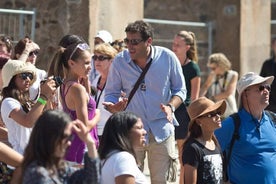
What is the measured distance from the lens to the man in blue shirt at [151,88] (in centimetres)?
753

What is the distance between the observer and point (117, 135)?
225 inches

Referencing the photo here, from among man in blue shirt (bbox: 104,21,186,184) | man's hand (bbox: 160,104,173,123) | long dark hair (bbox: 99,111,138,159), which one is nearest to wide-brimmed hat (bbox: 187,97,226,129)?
man's hand (bbox: 160,104,173,123)

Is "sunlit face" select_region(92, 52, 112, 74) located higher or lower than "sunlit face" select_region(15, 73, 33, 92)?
higher

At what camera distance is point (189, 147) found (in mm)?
6629

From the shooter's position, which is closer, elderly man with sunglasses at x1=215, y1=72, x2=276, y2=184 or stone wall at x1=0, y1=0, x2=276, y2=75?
elderly man with sunglasses at x1=215, y1=72, x2=276, y2=184

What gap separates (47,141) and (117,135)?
0.94 m

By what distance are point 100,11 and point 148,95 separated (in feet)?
15.2

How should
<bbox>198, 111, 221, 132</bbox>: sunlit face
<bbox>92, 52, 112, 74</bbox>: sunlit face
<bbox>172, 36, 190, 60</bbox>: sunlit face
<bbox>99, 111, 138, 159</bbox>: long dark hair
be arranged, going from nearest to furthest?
<bbox>99, 111, 138, 159</bbox>: long dark hair, <bbox>198, 111, 221, 132</bbox>: sunlit face, <bbox>92, 52, 112, 74</bbox>: sunlit face, <bbox>172, 36, 190, 60</bbox>: sunlit face

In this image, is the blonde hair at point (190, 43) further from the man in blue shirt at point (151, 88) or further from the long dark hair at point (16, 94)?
the long dark hair at point (16, 94)

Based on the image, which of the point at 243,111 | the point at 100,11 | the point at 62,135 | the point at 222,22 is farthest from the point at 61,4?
the point at 62,135

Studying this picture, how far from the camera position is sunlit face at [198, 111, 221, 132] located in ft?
22.3

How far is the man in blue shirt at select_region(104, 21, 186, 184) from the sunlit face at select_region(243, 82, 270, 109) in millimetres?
A: 680

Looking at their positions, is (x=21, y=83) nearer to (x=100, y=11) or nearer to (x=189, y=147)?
(x=189, y=147)

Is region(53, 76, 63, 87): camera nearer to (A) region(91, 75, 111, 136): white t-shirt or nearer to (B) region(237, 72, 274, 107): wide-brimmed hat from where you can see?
(A) region(91, 75, 111, 136): white t-shirt
